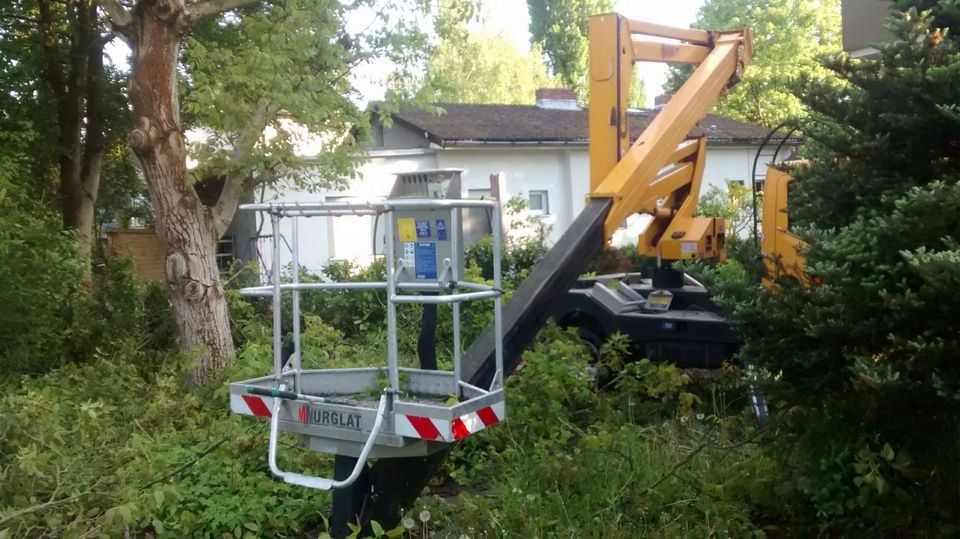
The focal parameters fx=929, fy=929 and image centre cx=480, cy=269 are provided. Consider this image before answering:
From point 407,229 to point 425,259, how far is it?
7.8 inches

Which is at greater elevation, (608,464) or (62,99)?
(62,99)

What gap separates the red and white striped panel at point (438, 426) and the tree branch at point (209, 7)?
6.08 m

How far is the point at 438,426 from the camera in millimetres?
4469

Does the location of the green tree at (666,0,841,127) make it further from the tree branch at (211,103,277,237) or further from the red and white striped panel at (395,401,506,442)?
the red and white striped panel at (395,401,506,442)

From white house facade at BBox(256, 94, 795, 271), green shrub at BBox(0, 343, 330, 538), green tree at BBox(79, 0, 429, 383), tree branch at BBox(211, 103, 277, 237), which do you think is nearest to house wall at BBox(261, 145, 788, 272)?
white house facade at BBox(256, 94, 795, 271)

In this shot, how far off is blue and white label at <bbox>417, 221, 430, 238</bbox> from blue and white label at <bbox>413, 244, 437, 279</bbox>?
45 mm

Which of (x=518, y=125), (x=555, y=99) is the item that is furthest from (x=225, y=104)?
(x=555, y=99)

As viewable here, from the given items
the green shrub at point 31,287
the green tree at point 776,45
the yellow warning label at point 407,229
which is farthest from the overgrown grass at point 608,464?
the green tree at point 776,45

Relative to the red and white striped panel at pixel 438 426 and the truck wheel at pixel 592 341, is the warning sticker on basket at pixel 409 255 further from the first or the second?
the truck wheel at pixel 592 341

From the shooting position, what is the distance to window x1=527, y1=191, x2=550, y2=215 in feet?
74.0

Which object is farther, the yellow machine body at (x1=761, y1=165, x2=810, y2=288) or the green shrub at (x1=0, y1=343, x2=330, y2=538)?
the yellow machine body at (x1=761, y1=165, x2=810, y2=288)

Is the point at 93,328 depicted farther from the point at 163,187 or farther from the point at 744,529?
the point at 744,529

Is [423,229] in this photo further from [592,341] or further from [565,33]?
[565,33]

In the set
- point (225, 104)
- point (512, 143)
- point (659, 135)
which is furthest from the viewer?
point (512, 143)
